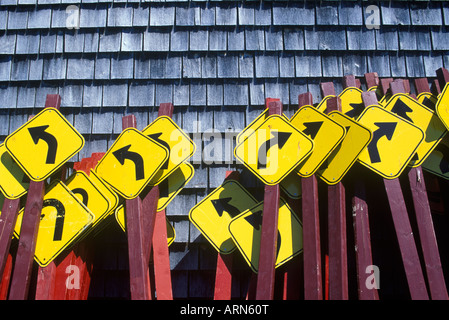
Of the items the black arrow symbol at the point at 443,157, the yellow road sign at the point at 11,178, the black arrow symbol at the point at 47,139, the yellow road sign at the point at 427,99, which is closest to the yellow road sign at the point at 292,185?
the black arrow symbol at the point at 443,157

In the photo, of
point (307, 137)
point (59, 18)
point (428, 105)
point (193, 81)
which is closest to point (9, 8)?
point (59, 18)

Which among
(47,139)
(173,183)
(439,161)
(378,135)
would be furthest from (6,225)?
(439,161)

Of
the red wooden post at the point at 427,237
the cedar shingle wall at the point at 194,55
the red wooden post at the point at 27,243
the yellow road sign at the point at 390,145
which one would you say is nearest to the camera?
the red wooden post at the point at 427,237

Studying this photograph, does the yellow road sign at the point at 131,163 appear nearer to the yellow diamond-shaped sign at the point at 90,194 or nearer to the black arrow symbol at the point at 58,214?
the yellow diamond-shaped sign at the point at 90,194

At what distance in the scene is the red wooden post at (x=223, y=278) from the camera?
139 inches

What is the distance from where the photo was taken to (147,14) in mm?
4641

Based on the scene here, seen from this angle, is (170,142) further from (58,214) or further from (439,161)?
(439,161)

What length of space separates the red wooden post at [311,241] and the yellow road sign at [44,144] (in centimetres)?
172

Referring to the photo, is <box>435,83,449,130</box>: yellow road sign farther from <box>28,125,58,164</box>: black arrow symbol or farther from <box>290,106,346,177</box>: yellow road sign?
<box>28,125,58,164</box>: black arrow symbol

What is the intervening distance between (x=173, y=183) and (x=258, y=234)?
807mm

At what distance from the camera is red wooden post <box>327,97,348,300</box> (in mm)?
3135

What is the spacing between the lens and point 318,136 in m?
3.48

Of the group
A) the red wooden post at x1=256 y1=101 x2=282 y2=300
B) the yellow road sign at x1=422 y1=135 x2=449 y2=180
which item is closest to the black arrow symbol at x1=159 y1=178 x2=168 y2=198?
the red wooden post at x1=256 y1=101 x2=282 y2=300

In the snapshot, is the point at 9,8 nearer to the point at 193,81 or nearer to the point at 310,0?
the point at 193,81
